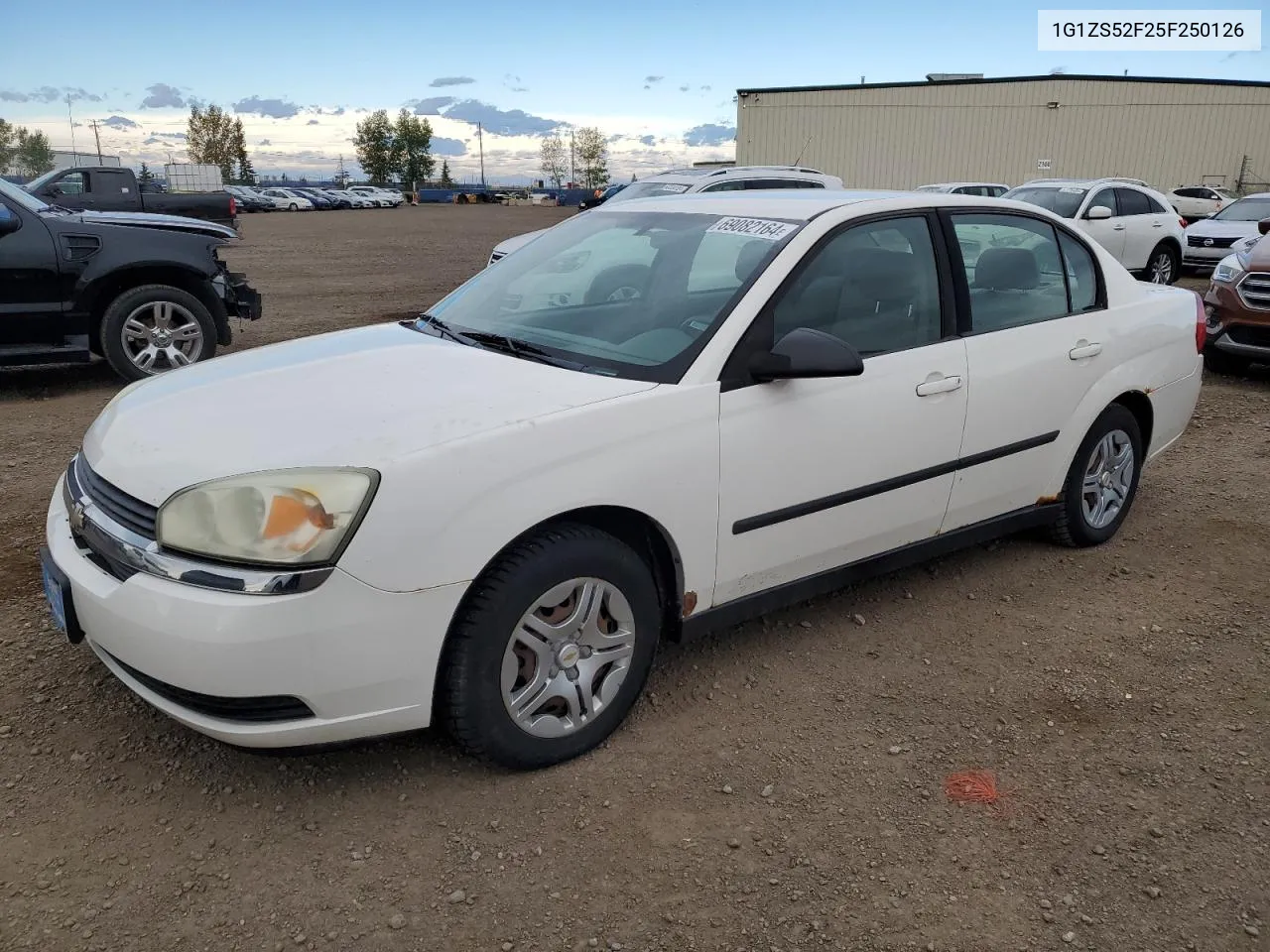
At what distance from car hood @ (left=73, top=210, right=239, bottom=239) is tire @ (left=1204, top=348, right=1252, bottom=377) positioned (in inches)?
337

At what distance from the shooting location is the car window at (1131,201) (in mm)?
14188

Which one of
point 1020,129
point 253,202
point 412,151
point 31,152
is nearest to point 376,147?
point 412,151

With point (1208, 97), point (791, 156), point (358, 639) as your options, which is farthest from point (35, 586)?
point (1208, 97)

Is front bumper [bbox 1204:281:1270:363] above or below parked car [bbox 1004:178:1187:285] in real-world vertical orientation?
below

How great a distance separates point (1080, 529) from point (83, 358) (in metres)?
6.64

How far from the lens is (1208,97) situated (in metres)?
35.0

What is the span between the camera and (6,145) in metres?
117

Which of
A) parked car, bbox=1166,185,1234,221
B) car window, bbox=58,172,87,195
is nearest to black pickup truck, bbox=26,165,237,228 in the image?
car window, bbox=58,172,87,195

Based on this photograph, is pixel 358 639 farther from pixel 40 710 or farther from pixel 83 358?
pixel 83 358

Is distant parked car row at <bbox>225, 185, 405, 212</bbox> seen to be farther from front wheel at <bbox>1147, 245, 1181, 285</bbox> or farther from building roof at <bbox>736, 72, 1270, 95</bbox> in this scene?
front wheel at <bbox>1147, 245, 1181, 285</bbox>

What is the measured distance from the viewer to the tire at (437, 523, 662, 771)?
254 cm

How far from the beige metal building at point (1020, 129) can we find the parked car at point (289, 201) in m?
32.4

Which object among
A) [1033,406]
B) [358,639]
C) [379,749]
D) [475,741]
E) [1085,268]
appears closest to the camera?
[358,639]

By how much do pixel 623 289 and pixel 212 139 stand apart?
386 ft
